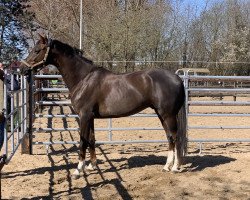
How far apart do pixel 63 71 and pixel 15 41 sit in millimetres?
29130

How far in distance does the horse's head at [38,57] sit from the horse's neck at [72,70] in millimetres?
266

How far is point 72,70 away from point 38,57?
21.9 inches

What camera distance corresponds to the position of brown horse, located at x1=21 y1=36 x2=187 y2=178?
6.22 m

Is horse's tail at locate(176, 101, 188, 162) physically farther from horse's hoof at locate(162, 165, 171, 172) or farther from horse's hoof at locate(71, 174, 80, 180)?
horse's hoof at locate(71, 174, 80, 180)

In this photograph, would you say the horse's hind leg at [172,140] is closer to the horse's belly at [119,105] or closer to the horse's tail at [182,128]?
the horse's tail at [182,128]

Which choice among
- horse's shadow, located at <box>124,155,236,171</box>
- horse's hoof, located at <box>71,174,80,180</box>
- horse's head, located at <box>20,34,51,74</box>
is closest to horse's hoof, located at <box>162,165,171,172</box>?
horse's shadow, located at <box>124,155,236,171</box>

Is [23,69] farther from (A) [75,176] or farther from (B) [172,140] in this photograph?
(B) [172,140]

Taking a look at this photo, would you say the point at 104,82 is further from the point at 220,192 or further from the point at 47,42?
the point at 220,192

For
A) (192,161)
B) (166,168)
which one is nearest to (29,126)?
(166,168)

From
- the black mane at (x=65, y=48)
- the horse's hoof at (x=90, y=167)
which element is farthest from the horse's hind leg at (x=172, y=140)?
the black mane at (x=65, y=48)

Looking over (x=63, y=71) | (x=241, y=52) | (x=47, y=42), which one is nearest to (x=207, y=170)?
(x=63, y=71)

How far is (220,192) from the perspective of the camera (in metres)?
5.23

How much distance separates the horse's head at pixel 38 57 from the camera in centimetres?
622

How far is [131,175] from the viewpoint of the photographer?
611 cm
